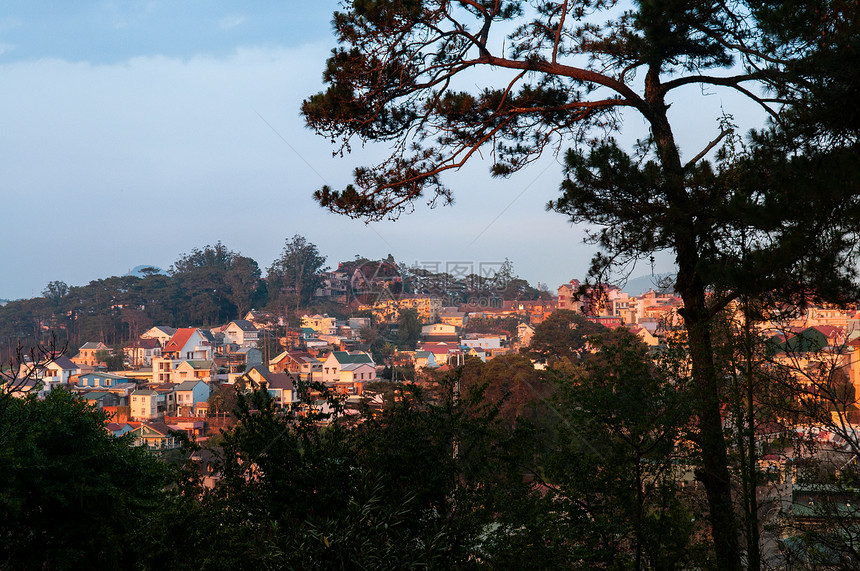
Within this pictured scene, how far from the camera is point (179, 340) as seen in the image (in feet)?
122

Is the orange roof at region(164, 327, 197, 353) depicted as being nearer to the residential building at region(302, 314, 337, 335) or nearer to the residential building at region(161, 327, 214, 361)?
the residential building at region(161, 327, 214, 361)

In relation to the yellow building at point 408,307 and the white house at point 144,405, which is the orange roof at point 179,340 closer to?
the white house at point 144,405

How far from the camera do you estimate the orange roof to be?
118ft

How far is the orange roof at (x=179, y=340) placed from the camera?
1415 inches

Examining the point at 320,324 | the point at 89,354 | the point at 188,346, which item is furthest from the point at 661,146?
the point at 320,324

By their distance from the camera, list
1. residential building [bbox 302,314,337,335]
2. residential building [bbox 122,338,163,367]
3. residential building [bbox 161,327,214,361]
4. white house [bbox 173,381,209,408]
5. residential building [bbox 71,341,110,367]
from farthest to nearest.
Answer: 1. residential building [bbox 302,314,337,335]
2. residential building [bbox 122,338,163,367]
3. residential building [bbox 71,341,110,367]
4. residential building [bbox 161,327,214,361]
5. white house [bbox 173,381,209,408]

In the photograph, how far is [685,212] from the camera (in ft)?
12.7

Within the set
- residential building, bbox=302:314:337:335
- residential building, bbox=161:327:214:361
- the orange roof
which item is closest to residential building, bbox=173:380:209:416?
residential building, bbox=161:327:214:361

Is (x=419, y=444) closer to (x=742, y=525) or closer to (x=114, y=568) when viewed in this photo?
(x=742, y=525)

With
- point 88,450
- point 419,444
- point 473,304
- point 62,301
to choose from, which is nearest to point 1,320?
point 62,301

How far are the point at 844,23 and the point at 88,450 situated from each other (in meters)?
5.93

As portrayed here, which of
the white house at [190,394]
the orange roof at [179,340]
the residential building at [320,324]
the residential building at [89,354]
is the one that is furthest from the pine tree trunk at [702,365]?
the residential building at [320,324]

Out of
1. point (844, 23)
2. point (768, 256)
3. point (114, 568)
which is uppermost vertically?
point (844, 23)

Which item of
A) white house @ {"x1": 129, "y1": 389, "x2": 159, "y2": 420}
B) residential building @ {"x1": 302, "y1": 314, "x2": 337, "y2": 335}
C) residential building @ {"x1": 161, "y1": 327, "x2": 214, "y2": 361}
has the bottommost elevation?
white house @ {"x1": 129, "y1": 389, "x2": 159, "y2": 420}
